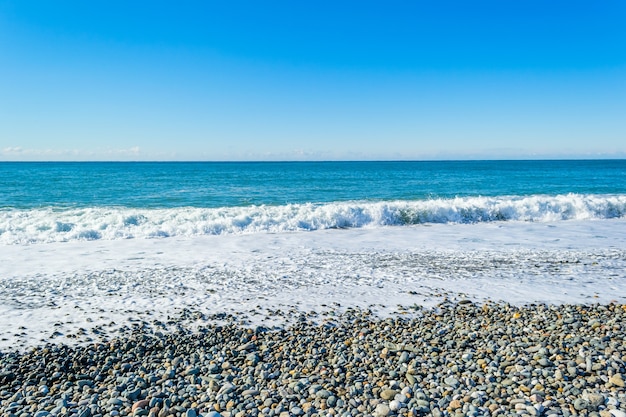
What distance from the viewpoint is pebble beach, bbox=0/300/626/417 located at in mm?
4395

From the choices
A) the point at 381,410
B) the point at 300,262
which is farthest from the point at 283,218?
the point at 381,410

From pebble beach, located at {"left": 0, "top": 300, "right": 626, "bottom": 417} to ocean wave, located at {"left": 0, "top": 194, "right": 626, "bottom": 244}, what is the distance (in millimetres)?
9999

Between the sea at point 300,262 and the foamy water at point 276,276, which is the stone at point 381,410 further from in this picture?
the sea at point 300,262

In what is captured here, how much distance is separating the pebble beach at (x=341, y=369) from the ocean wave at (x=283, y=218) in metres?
10.00

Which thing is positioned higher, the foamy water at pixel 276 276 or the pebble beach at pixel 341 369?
the pebble beach at pixel 341 369

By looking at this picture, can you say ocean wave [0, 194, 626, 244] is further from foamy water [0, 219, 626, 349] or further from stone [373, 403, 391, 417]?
stone [373, 403, 391, 417]

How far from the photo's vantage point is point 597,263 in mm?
10430

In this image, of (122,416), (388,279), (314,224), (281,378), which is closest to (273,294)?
(388,279)

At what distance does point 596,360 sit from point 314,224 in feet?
43.5

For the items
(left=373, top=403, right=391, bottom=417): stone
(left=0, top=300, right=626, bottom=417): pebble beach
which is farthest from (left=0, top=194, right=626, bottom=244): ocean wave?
(left=373, top=403, right=391, bottom=417): stone

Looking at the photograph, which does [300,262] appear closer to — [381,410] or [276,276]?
[276,276]

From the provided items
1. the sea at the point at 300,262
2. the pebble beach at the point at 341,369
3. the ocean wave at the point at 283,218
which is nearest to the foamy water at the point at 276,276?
the sea at the point at 300,262

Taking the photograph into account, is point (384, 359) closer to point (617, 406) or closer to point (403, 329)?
point (403, 329)

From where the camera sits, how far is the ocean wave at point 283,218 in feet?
51.3
